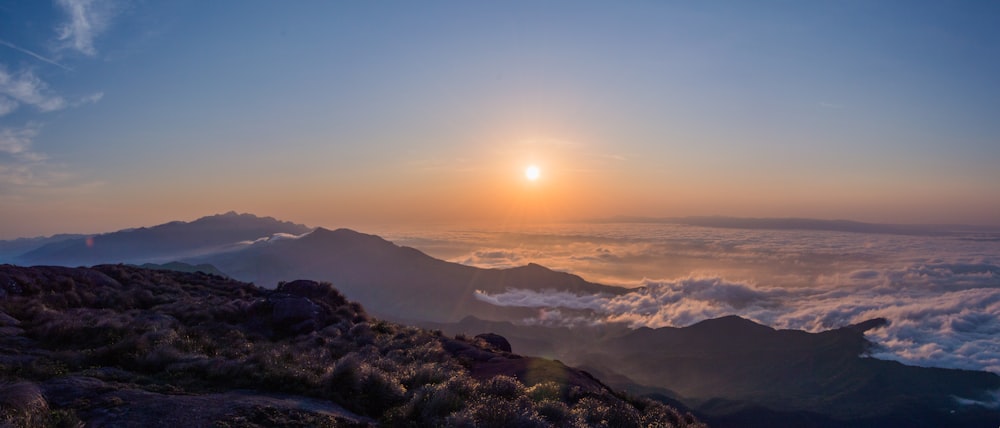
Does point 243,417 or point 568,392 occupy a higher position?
point 243,417

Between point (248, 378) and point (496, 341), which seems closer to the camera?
point (248, 378)

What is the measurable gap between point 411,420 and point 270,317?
640 inches

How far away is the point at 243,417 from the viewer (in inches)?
343

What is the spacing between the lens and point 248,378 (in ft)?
38.3

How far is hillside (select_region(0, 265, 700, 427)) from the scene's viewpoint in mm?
8828

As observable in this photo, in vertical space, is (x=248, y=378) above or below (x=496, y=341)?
above

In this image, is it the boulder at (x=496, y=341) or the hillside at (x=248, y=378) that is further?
the boulder at (x=496, y=341)

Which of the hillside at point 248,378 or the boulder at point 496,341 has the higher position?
the hillside at point 248,378

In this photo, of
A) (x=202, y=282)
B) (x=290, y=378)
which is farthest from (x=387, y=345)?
(x=202, y=282)

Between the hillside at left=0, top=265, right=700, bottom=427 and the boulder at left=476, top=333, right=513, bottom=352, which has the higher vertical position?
the hillside at left=0, top=265, right=700, bottom=427

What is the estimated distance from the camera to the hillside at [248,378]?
8.83m

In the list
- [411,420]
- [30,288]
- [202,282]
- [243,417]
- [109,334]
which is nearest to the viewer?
[243,417]

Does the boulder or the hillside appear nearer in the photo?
the hillside

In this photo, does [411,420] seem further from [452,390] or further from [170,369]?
[170,369]
